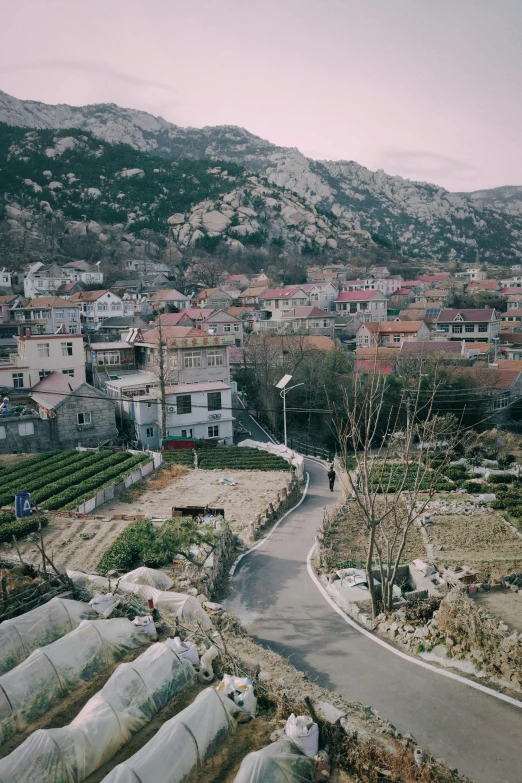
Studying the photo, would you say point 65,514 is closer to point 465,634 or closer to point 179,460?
point 179,460

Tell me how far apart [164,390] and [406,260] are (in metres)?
82.4

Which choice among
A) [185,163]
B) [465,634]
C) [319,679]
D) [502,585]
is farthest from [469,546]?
[185,163]

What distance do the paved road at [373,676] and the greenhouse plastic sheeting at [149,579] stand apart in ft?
5.25

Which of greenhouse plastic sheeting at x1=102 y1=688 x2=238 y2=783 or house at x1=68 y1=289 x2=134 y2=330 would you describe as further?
house at x1=68 y1=289 x2=134 y2=330

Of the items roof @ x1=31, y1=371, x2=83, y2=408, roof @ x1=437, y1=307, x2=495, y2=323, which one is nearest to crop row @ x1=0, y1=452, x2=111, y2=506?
roof @ x1=31, y1=371, x2=83, y2=408

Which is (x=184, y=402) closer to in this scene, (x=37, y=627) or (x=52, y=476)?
(x=52, y=476)

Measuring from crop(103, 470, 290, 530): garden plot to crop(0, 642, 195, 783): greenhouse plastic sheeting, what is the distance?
32.2 feet

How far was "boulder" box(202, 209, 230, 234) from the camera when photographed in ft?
314

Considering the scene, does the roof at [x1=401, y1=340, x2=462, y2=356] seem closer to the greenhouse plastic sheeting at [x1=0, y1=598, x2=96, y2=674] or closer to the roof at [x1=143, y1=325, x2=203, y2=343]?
the roof at [x1=143, y1=325, x2=203, y2=343]

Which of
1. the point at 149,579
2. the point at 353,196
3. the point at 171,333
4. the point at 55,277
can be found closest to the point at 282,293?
the point at 55,277

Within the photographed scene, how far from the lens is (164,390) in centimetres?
3119

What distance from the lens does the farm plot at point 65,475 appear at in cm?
1992

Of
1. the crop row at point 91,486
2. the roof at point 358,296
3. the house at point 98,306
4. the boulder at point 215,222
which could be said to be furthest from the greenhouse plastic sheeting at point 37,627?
the boulder at point 215,222

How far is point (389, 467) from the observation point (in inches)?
991
